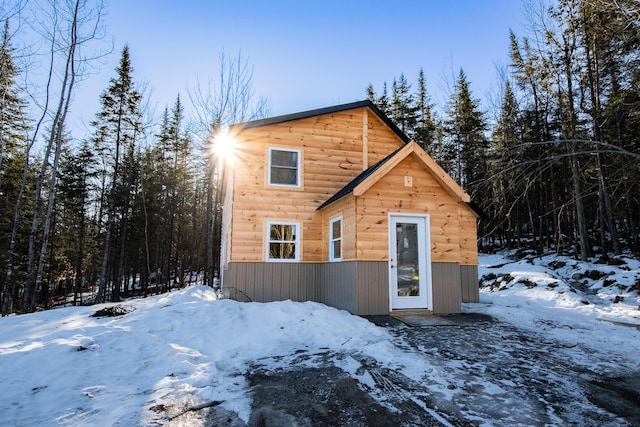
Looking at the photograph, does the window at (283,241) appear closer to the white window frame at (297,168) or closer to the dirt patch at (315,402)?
the white window frame at (297,168)

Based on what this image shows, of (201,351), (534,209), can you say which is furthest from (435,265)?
(534,209)

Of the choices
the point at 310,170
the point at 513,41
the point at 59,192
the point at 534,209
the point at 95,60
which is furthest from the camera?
the point at 534,209

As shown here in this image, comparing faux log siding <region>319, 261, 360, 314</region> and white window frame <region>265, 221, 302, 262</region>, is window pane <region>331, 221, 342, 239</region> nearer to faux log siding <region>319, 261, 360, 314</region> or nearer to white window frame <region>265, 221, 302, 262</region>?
faux log siding <region>319, 261, 360, 314</region>

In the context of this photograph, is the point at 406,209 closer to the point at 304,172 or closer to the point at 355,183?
the point at 355,183

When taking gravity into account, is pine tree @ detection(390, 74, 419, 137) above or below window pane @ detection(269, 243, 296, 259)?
above

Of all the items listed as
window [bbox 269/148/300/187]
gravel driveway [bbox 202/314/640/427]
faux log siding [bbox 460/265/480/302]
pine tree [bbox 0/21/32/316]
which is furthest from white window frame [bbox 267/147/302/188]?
pine tree [bbox 0/21/32/316]

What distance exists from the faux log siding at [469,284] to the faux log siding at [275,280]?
5.07m

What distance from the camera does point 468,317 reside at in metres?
7.73

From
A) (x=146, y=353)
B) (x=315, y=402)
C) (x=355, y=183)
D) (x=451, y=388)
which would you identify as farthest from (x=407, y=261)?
(x=146, y=353)

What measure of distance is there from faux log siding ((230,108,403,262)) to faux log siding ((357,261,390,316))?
2.64 meters

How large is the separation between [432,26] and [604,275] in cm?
1108

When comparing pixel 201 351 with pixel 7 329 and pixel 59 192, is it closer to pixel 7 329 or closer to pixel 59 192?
pixel 7 329

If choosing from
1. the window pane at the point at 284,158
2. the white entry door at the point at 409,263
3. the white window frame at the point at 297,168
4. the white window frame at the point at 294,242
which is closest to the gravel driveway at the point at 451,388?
the white entry door at the point at 409,263

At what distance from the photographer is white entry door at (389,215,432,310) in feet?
25.8
